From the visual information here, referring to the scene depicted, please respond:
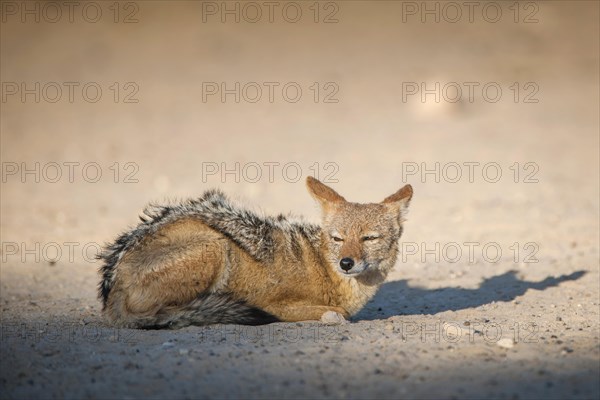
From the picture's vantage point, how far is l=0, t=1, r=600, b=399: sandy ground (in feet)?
20.8

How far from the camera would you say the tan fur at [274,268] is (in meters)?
7.78

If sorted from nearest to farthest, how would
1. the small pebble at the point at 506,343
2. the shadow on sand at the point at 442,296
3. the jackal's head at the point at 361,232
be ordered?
the small pebble at the point at 506,343 → the jackal's head at the point at 361,232 → the shadow on sand at the point at 442,296

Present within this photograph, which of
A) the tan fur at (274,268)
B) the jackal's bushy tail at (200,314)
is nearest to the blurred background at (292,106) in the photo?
the tan fur at (274,268)

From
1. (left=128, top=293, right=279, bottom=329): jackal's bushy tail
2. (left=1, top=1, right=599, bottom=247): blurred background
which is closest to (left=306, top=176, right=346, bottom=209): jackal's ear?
(left=128, top=293, right=279, bottom=329): jackal's bushy tail

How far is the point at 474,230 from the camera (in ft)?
46.1

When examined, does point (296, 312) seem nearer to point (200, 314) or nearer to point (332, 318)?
point (332, 318)

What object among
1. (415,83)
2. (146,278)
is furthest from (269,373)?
(415,83)

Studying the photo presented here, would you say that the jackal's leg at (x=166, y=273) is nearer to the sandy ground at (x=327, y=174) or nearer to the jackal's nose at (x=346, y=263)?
the sandy ground at (x=327, y=174)

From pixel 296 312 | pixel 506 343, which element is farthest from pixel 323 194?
pixel 506 343

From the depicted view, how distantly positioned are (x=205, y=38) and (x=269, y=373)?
26431 mm

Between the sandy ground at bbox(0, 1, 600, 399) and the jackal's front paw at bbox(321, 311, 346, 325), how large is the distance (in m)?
0.22

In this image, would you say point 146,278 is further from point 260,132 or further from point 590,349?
point 260,132

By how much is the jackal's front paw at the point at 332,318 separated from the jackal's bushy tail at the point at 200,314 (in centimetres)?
84

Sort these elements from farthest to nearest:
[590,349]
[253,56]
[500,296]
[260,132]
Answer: [253,56]
[260,132]
[500,296]
[590,349]
